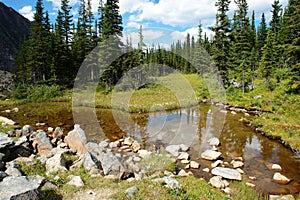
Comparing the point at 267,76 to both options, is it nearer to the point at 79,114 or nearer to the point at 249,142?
the point at 249,142

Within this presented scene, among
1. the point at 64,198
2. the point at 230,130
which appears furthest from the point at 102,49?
the point at 64,198

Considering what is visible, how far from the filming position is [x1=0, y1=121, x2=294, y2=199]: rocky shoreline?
5734 mm

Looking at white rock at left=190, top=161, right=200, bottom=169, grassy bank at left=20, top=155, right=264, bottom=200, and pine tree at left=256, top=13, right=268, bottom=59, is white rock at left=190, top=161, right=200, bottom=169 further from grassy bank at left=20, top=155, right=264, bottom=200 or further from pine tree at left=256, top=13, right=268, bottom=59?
pine tree at left=256, top=13, right=268, bottom=59

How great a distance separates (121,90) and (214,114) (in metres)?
15.8

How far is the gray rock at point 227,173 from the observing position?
27.6ft

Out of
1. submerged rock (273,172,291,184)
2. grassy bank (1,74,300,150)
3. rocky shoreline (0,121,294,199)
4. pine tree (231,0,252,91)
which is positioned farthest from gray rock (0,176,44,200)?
pine tree (231,0,252,91)

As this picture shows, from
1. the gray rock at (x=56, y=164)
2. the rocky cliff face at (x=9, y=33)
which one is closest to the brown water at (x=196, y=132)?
the gray rock at (x=56, y=164)

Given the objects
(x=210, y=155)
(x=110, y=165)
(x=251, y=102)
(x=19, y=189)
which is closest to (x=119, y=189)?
(x=110, y=165)

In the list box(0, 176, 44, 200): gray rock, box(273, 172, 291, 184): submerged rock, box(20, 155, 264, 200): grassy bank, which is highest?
box(0, 176, 44, 200): gray rock

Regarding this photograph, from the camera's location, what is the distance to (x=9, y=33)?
61.1 meters

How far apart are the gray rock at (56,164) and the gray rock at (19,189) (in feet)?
7.47

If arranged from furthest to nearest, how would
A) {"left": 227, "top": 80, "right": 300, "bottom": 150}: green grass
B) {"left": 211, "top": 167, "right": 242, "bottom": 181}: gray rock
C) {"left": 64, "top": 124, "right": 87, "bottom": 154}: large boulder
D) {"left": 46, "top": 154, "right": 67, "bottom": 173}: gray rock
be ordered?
{"left": 227, "top": 80, "right": 300, "bottom": 150}: green grass
{"left": 64, "top": 124, "right": 87, "bottom": 154}: large boulder
{"left": 211, "top": 167, "right": 242, "bottom": 181}: gray rock
{"left": 46, "top": 154, "right": 67, "bottom": 173}: gray rock

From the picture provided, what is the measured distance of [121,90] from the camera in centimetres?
3216

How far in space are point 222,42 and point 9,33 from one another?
61.5 metres
